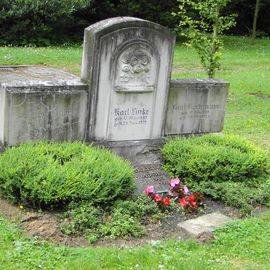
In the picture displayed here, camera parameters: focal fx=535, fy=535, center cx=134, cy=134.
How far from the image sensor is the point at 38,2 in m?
22.1

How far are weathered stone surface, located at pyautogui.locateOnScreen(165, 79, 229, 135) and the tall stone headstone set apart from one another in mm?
221

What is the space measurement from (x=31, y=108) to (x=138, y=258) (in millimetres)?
2746

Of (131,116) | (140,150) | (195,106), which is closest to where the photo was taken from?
(131,116)

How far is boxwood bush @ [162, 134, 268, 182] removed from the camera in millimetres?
7410

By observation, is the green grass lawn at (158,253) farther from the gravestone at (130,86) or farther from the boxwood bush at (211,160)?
the gravestone at (130,86)

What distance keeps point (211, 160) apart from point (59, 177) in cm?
235

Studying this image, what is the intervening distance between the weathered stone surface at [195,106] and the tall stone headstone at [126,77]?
8.7 inches

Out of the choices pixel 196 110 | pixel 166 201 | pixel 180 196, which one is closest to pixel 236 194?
pixel 180 196

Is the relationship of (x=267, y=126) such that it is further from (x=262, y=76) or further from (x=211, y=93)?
(x=262, y=76)

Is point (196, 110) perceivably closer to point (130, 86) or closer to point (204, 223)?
point (130, 86)

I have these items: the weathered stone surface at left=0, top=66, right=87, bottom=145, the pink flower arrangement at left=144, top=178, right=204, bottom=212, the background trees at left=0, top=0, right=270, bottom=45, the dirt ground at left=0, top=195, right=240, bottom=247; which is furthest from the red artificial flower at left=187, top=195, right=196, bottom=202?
the background trees at left=0, top=0, right=270, bottom=45

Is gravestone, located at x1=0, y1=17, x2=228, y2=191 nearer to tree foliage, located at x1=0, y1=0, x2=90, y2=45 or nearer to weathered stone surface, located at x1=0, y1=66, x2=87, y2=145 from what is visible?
Result: weathered stone surface, located at x1=0, y1=66, x2=87, y2=145

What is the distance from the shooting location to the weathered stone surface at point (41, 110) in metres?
6.82

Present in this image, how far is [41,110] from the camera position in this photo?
23.1 feet
